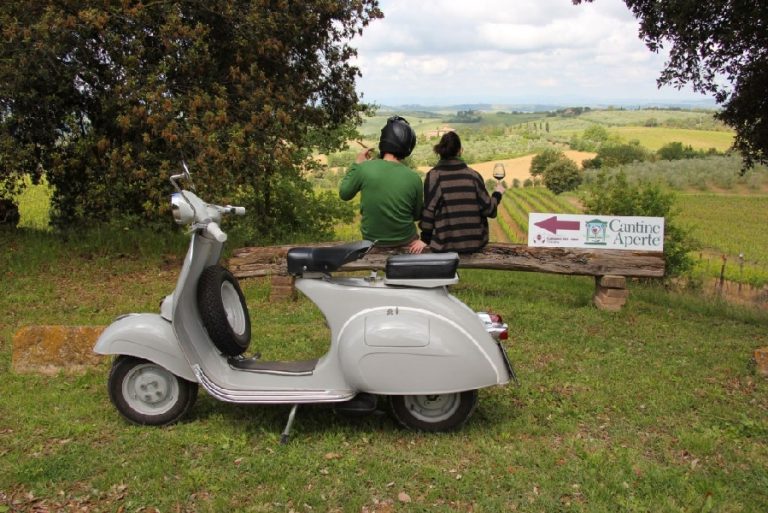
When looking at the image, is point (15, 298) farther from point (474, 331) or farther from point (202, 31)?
point (474, 331)

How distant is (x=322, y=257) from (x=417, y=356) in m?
0.83

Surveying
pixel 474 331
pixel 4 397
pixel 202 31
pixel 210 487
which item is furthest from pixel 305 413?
pixel 202 31

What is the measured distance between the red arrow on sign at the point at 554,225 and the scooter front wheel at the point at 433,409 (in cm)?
418

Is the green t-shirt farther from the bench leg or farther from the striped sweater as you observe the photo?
the bench leg

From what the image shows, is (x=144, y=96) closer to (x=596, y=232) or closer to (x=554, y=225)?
(x=554, y=225)

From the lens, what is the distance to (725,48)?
30.9ft

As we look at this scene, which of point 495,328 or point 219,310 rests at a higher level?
point 219,310

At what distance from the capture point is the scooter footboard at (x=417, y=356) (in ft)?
13.1

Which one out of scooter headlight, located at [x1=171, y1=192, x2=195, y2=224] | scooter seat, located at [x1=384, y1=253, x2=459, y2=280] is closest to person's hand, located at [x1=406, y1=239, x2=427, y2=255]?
scooter seat, located at [x1=384, y1=253, x2=459, y2=280]

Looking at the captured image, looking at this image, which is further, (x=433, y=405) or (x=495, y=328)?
(x=433, y=405)

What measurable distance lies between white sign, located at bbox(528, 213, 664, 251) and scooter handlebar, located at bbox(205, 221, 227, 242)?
478cm

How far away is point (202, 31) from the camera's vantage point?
977 centimetres

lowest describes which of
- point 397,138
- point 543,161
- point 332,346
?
point 332,346

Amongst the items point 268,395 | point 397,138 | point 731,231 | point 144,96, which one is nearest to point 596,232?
point 397,138
